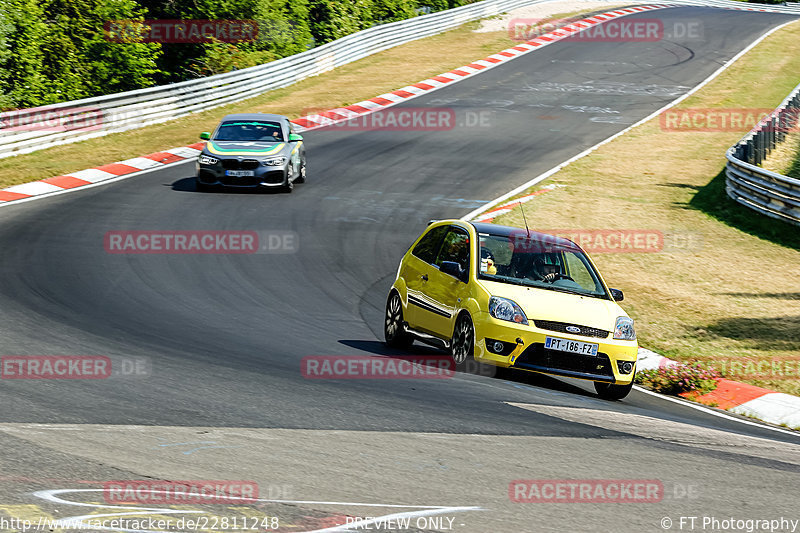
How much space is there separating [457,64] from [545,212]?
21255mm

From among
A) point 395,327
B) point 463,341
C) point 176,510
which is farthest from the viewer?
point 395,327

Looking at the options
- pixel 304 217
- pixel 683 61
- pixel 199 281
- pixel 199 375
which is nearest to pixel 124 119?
pixel 304 217

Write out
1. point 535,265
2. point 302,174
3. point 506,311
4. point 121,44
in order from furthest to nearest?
point 121,44, point 302,174, point 535,265, point 506,311

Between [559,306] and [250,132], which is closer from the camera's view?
[559,306]

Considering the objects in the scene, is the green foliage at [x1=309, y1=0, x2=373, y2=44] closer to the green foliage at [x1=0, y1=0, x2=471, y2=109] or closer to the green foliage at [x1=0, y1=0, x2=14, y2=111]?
the green foliage at [x1=0, y1=0, x2=471, y2=109]

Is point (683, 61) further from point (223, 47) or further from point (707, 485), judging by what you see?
point (707, 485)

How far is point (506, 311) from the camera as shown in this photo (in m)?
10.2

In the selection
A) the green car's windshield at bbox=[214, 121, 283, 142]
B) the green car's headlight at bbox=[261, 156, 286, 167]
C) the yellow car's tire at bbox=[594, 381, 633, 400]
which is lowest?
the green car's headlight at bbox=[261, 156, 286, 167]

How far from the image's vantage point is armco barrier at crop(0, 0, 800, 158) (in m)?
25.6

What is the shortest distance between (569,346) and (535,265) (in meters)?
1.29

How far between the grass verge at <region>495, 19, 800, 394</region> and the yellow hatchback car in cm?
222

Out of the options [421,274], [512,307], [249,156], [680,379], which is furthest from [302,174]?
[512,307]

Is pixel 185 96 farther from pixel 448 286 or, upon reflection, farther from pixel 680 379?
pixel 680 379

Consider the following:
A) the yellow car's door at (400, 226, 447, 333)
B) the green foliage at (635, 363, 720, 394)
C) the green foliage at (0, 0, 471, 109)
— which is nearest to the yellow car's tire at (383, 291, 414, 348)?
the yellow car's door at (400, 226, 447, 333)
